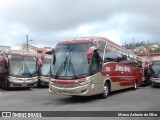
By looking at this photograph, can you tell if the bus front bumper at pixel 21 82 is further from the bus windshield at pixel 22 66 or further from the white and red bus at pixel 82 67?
the white and red bus at pixel 82 67

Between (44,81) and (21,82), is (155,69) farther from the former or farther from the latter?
(21,82)

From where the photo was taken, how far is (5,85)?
73.8 feet

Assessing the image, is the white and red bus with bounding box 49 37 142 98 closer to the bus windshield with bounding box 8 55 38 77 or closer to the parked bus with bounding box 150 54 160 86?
the bus windshield with bounding box 8 55 38 77

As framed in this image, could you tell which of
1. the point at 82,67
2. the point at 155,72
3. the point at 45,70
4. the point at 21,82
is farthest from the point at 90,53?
the point at 155,72

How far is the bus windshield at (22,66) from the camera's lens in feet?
72.4

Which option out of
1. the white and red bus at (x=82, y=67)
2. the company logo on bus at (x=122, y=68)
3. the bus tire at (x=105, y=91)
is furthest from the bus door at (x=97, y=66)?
the company logo on bus at (x=122, y=68)

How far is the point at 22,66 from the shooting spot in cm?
2266

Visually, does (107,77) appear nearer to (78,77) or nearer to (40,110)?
(78,77)

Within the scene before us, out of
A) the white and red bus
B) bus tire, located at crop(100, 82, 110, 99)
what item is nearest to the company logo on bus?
the white and red bus

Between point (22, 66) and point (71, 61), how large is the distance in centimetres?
872

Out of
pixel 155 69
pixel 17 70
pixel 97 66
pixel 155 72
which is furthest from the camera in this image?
pixel 155 69

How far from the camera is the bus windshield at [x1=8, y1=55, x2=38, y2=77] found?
22.1m

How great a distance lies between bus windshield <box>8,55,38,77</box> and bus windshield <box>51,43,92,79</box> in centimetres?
751

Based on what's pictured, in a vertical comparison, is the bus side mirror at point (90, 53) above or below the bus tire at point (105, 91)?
above
